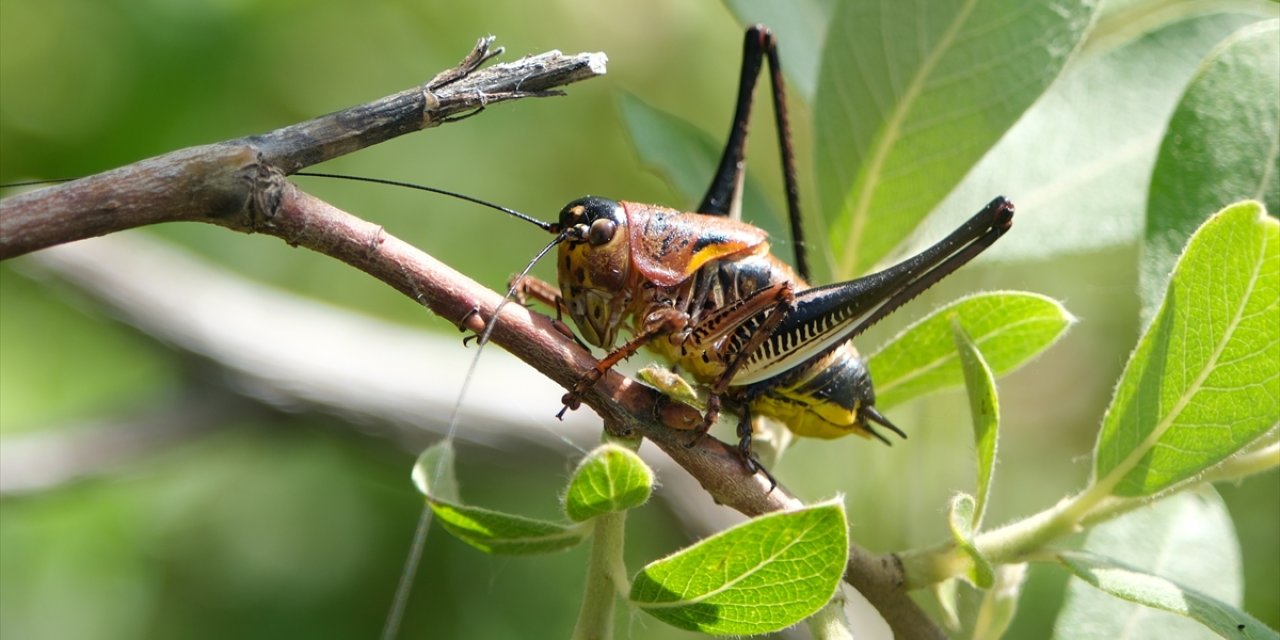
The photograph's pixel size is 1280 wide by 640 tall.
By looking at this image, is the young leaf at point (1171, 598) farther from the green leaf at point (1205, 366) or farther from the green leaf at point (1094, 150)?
the green leaf at point (1094, 150)

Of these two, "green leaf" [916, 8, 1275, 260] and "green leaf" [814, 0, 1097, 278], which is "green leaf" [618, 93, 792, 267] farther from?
"green leaf" [916, 8, 1275, 260]

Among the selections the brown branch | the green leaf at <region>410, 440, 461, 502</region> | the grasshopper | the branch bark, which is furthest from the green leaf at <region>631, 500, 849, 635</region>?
the brown branch

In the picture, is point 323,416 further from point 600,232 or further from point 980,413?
point 980,413

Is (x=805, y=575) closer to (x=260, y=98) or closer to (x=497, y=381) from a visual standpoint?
(x=497, y=381)

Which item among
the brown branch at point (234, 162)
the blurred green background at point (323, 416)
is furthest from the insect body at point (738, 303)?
the blurred green background at point (323, 416)

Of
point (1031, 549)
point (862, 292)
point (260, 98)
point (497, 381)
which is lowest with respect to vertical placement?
point (1031, 549)

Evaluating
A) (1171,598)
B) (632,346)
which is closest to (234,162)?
(632,346)

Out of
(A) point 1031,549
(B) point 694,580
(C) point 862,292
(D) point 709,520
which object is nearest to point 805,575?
(B) point 694,580
